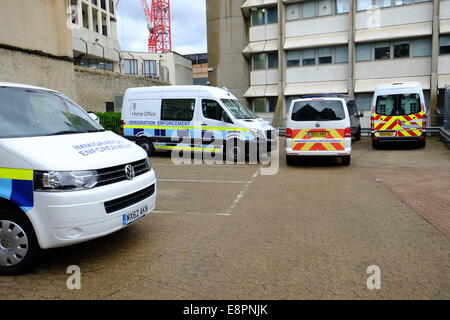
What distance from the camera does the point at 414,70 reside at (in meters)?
22.4

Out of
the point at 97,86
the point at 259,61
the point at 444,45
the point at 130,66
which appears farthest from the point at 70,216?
the point at 130,66

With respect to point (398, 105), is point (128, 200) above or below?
below

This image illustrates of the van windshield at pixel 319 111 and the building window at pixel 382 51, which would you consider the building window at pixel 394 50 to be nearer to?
the building window at pixel 382 51

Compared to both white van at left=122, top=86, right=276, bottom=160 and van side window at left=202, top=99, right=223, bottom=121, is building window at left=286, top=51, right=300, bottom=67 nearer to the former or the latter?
white van at left=122, top=86, right=276, bottom=160

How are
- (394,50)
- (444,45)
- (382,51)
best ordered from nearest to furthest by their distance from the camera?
(444,45) < (394,50) < (382,51)

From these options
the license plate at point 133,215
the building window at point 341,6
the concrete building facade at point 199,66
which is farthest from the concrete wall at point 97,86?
the concrete building facade at point 199,66

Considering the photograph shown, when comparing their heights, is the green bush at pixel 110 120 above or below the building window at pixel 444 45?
below

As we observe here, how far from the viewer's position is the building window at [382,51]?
2302cm

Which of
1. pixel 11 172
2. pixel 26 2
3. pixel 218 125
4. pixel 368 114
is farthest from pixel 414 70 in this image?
pixel 11 172

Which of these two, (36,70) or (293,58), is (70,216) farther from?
(293,58)

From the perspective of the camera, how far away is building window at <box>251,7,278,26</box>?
25.8m

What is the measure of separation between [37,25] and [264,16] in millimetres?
15636

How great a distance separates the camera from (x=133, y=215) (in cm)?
434
